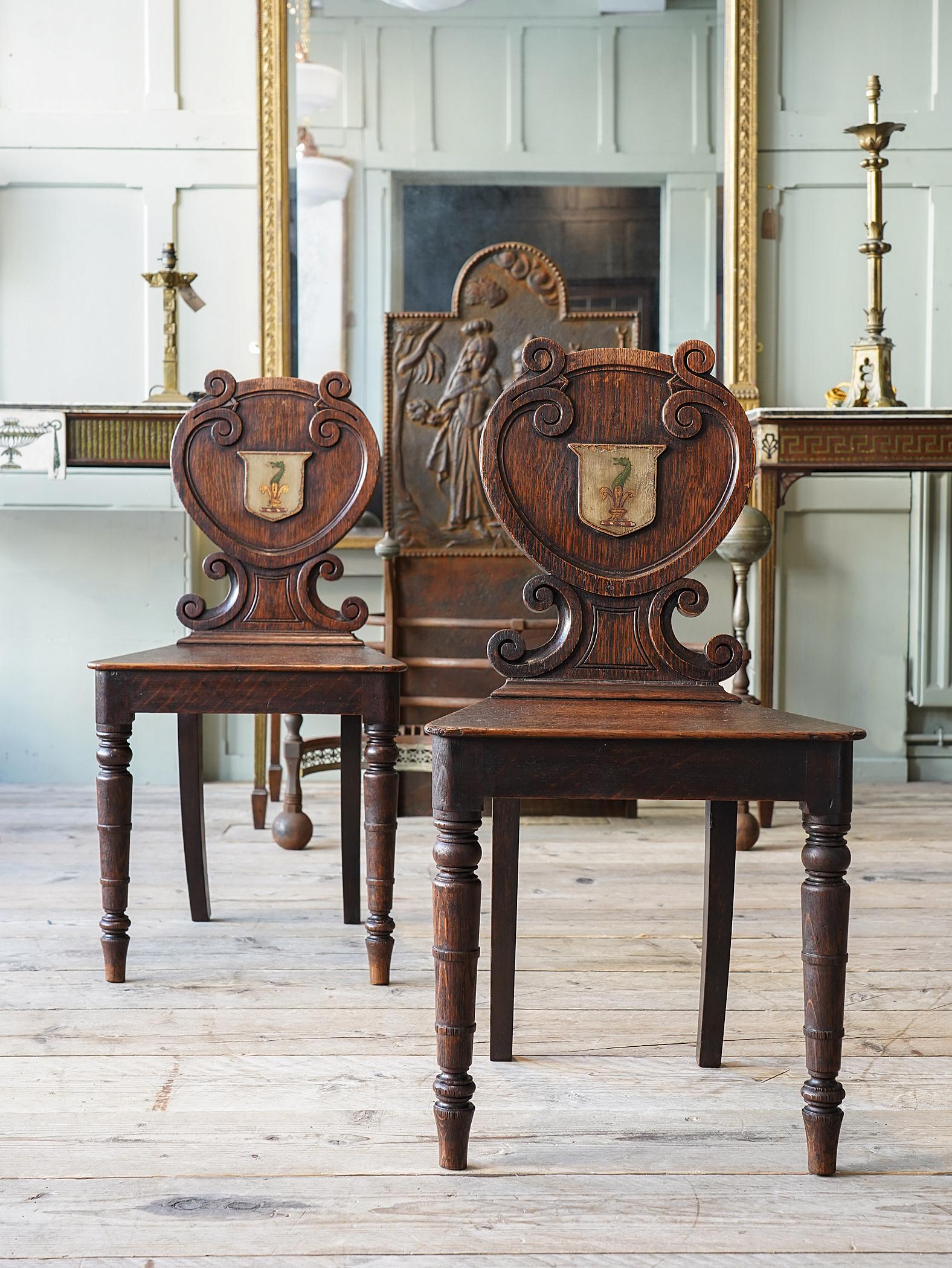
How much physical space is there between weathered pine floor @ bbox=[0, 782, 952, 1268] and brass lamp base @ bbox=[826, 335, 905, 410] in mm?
1251

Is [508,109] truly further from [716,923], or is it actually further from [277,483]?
[716,923]

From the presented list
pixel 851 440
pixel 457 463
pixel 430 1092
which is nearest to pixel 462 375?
pixel 457 463

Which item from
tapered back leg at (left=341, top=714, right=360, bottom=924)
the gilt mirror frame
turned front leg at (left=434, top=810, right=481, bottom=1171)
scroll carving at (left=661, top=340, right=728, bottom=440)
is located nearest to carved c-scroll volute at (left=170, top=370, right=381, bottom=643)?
tapered back leg at (left=341, top=714, right=360, bottom=924)

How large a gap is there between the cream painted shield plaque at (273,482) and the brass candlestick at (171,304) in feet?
3.59

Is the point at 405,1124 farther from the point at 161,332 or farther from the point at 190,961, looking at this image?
the point at 161,332

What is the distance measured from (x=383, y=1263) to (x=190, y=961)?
979mm

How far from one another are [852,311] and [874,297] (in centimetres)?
48

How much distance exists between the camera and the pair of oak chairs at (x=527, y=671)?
1.29 meters

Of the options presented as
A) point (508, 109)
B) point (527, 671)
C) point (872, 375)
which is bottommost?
point (527, 671)

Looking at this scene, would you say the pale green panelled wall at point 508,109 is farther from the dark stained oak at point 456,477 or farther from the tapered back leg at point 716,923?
the tapered back leg at point 716,923

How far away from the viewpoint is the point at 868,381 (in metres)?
3.20

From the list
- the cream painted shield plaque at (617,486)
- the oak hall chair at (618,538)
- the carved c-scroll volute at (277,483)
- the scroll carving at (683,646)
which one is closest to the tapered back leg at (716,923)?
the oak hall chair at (618,538)

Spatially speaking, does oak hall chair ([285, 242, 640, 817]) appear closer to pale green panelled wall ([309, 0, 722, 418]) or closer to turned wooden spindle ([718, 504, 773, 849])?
pale green panelled wall ([309, 0, 722, 418])

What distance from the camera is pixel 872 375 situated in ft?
10.5
